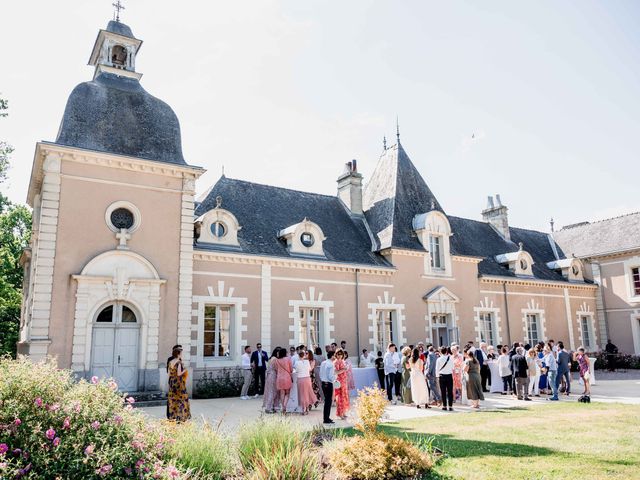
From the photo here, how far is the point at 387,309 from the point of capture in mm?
20047

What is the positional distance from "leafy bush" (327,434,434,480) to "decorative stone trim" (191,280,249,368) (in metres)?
9.65

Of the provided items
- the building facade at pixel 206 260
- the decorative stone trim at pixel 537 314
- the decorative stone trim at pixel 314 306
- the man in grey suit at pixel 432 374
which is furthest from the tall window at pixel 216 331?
the decorative stone trim at pixel 537 314

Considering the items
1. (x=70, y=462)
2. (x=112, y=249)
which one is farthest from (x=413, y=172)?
(x=70, y=462)

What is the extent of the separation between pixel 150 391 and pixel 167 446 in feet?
27.8

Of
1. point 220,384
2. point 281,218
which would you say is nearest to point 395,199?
point 281,218

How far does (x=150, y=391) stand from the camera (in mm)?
13539

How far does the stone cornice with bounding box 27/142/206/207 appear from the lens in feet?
44.7

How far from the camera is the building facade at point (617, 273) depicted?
2641cm

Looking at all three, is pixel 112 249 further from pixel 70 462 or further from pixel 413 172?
pixel 413 172

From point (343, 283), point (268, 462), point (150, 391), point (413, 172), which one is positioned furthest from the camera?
point (413, 172)

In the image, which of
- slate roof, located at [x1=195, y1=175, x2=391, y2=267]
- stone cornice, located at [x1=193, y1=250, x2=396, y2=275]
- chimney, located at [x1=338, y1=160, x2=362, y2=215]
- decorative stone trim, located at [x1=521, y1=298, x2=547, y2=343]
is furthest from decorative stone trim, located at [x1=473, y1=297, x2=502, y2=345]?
chimney, located at [x1=338, y1=160, x2=362, y2=215]

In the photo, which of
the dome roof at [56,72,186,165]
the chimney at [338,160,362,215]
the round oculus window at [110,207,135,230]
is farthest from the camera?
the chimney at [338,160,362,215]

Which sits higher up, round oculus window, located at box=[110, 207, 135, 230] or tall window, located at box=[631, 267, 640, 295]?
round oculus window, located at box=[110, 207, 135, 230]

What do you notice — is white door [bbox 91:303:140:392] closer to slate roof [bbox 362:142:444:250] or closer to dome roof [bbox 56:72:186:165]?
dome roof [bbox 56:72:186:165]
